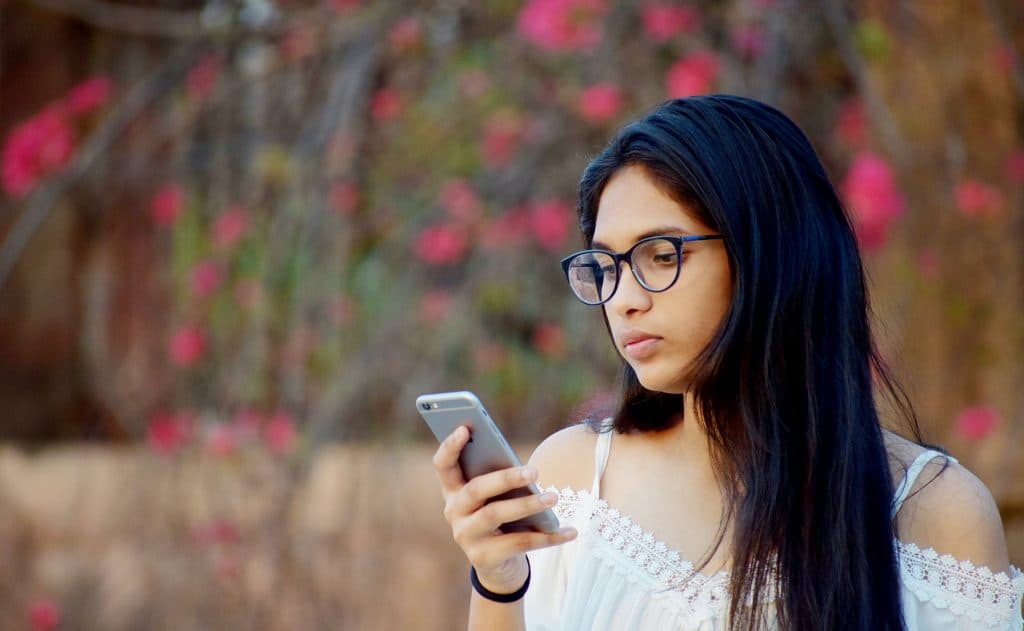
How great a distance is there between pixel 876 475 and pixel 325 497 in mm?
2474

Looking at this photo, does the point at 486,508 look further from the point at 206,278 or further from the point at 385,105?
the point at 206,278

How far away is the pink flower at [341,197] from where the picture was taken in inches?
150

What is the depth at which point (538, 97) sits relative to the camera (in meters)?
3.92

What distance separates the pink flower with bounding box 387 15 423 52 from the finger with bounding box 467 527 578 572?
8.94 feet

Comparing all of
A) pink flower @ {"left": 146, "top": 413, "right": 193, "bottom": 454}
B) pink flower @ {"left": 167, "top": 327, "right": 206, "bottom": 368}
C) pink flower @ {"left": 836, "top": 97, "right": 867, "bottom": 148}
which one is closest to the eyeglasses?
pink flower @ {"left": 836, "top": 97, "right": 867, "bottom": 148}

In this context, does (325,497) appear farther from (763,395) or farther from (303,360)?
(763,395)

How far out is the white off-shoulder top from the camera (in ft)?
4.96

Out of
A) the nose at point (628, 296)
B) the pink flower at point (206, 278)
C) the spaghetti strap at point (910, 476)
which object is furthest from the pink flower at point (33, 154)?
the spaghetti strap at point (910, 476)

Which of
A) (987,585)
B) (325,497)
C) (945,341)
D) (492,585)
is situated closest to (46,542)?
(325,497)

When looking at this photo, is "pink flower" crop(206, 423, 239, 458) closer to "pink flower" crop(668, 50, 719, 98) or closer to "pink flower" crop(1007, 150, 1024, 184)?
"pink flower" crop(668, 50, 719, 98)

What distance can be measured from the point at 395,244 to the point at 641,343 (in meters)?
2.52

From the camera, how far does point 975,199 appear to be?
341 centimetres

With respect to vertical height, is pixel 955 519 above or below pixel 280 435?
above

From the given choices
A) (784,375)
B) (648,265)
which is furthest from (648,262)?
(784,375)
